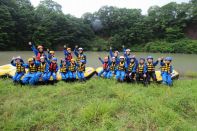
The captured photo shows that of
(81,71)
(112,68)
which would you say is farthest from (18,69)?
(112,68)

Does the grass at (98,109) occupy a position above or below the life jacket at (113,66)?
below

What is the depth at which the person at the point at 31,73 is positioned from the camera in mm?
8633

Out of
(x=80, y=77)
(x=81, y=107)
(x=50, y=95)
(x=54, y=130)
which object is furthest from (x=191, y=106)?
(x=80, y=77)

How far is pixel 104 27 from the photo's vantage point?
39906 mm

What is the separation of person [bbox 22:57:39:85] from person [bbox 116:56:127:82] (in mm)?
2932

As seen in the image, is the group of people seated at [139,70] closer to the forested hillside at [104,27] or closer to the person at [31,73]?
the person at [31,73]

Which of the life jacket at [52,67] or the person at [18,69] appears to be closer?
the person at [18,69]

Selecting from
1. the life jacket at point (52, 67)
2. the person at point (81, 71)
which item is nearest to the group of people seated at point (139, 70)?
the person at point (81, 71)

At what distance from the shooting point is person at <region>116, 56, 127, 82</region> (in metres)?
8.78

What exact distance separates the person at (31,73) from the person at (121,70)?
9.62 feet

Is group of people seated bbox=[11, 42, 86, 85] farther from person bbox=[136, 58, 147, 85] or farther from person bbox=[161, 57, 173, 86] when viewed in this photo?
person bbox=[161, 57, 173, 86]

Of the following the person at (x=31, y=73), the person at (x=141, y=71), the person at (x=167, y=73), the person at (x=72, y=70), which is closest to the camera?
the person at (x=167, y=73)

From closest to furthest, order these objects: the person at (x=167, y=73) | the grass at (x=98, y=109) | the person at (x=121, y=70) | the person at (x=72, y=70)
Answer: the grass at (x=98, y=109)
the person at (x=167, y=73)
the person at (x=121, y=70)
the person at (x=72, y=70)

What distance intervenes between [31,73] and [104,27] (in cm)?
3195
